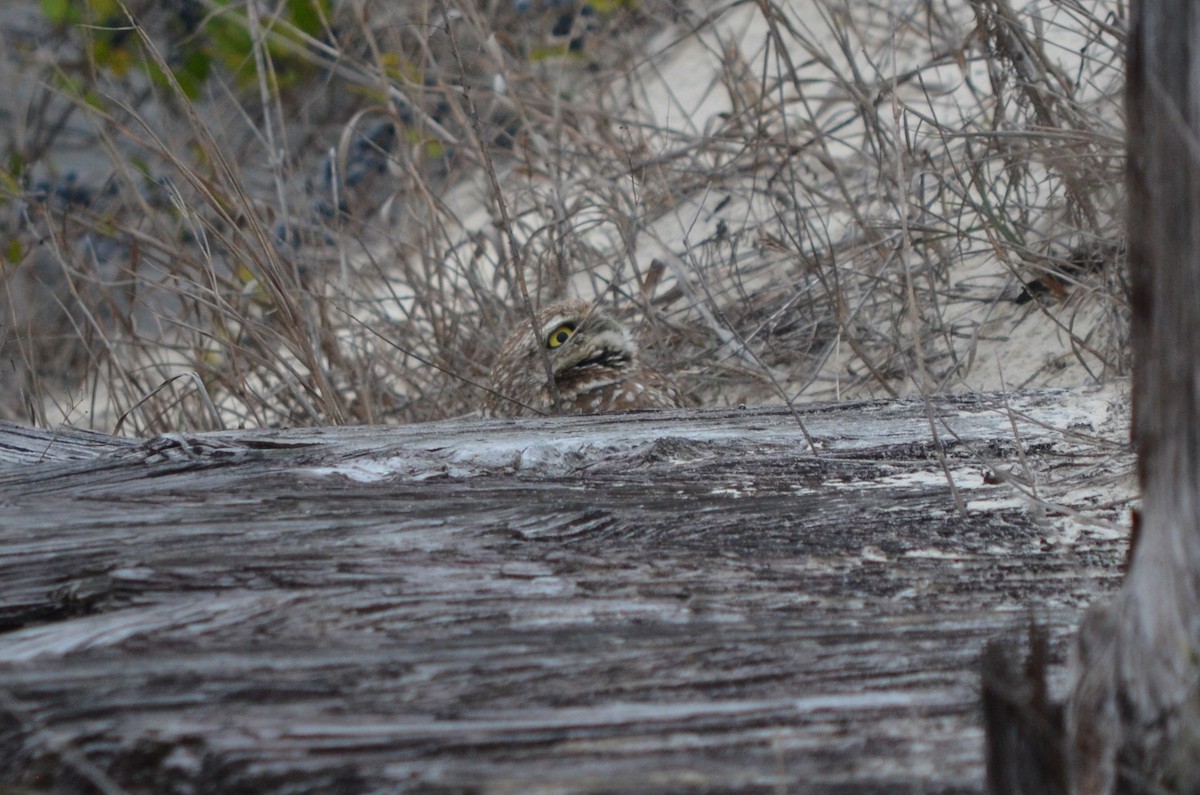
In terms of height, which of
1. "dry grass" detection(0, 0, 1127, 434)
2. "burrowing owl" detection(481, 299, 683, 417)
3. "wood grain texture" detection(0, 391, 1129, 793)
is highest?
"dry grass" detection(0, 0, 1127, 434)

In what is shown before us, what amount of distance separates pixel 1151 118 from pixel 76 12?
7.69 m

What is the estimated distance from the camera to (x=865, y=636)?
1324 mm

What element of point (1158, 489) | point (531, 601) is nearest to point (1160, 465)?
point (1158, 489)

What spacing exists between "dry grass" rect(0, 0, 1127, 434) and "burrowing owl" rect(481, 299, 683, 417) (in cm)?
28

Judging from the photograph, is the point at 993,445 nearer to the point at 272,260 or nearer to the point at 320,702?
the point at 320,702

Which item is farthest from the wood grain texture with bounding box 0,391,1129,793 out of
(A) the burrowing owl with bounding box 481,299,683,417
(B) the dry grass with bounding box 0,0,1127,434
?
(A) the burrowing owl with bounding box 481,299,683,417

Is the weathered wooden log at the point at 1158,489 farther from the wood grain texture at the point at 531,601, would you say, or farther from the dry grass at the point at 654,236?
the dry grass at the point at 654,236

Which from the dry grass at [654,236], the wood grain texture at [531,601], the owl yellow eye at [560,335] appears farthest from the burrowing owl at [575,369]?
the wood grain texture at [531,601]

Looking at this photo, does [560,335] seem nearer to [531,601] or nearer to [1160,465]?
[531,601]

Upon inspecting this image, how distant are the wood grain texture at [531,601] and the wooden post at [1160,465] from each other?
14cm

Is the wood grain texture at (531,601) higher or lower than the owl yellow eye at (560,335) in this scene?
lower

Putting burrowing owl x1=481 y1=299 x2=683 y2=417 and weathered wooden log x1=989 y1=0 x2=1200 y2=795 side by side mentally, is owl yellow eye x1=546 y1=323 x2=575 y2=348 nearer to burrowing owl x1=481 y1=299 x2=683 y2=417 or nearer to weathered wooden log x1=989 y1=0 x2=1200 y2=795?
burrowing owl x1=481 y1=299 x2=683 y2=417

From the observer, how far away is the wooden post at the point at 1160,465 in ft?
3.16

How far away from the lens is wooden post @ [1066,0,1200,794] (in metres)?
0.96
